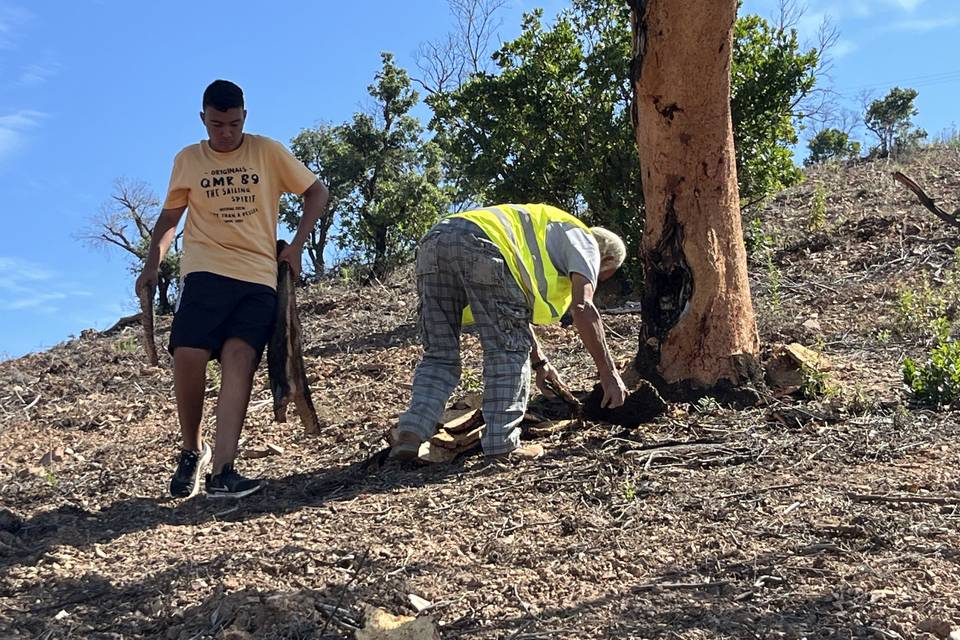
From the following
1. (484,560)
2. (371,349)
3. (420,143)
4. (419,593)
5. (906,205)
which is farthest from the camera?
(420,143)

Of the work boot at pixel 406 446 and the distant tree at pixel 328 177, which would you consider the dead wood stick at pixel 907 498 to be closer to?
the work boot at pixel 406 446

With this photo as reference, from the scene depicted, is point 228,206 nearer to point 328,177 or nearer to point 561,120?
point 561,120

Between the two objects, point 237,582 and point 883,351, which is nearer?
point 237,582

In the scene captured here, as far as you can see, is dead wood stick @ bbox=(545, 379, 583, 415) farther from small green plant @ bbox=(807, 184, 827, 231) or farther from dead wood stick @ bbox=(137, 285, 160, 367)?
small green plant @ bbox=(807, 184, 827, 231)

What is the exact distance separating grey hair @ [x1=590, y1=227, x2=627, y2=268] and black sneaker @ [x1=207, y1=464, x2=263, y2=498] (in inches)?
76.8

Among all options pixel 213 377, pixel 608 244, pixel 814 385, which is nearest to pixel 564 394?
pixel 608 244

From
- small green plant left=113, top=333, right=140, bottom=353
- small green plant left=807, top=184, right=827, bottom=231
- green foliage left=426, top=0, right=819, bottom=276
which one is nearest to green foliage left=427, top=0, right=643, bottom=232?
green foliage left=426, top=0, right=819, bottom=276

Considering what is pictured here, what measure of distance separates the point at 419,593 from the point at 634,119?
3.12 m

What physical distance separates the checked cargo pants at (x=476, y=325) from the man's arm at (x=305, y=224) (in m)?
0.55

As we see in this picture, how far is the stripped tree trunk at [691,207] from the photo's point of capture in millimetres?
4688

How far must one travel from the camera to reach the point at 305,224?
166 inches

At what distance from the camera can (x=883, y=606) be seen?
8.36 ft

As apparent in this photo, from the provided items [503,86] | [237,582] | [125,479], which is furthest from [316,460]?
[503,86]

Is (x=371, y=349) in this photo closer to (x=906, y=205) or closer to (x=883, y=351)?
(x=883, y=351)
